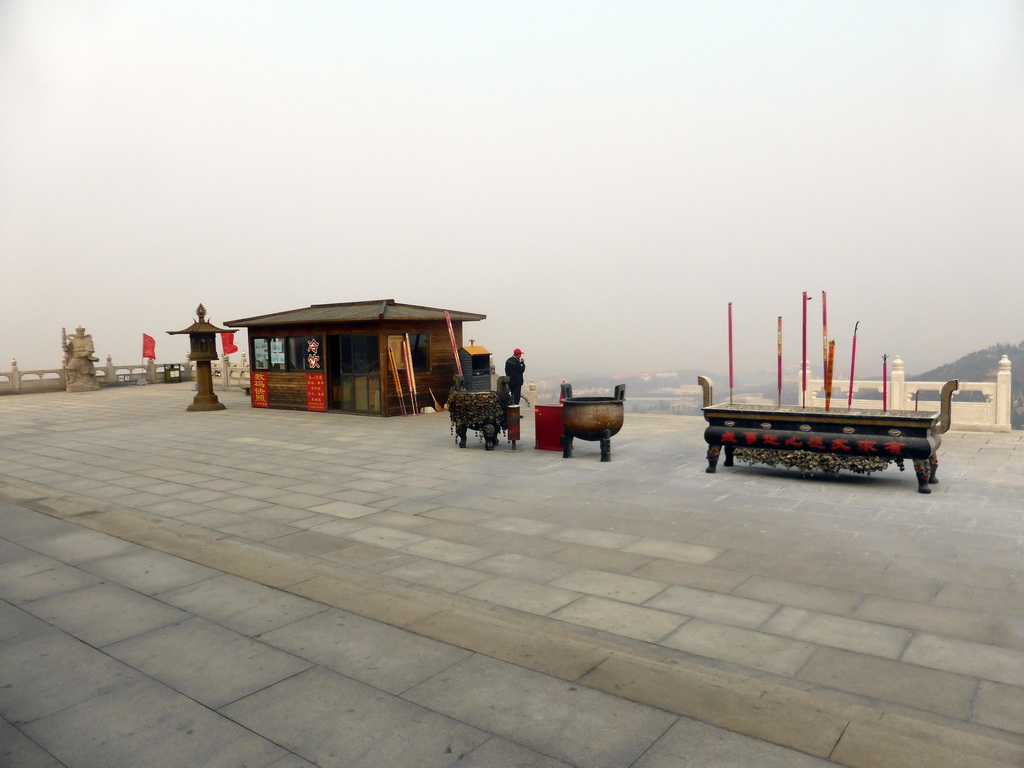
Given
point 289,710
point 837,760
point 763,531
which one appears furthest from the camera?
point 763,531

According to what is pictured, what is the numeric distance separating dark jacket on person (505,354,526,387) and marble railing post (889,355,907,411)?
7460 millimetres

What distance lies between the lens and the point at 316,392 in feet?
59.8

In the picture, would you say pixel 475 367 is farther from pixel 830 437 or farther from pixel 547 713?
pixel 547 713

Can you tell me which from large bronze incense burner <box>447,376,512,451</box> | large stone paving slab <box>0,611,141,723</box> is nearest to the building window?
large bronze incense burner <box>447,376,512,451</box>

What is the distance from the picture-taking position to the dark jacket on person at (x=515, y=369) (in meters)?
15.4

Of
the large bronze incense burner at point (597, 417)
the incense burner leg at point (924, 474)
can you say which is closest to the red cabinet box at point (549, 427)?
the large bronze incense burner at point (597, 417)

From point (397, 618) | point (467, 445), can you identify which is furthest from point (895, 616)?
point (467, 445)

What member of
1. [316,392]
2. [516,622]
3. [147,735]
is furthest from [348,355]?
[147,735]

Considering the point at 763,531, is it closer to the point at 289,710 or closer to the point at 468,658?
the point at 468,658

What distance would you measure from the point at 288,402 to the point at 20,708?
1569 centimetres

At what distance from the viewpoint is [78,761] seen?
3215 mm

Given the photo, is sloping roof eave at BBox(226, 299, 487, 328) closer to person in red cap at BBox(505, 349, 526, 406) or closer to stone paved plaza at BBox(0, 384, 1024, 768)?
person in red cap at BBox(505, 349, 526, 406)

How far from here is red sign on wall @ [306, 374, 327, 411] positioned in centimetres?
1803

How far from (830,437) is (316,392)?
13.0 metres
